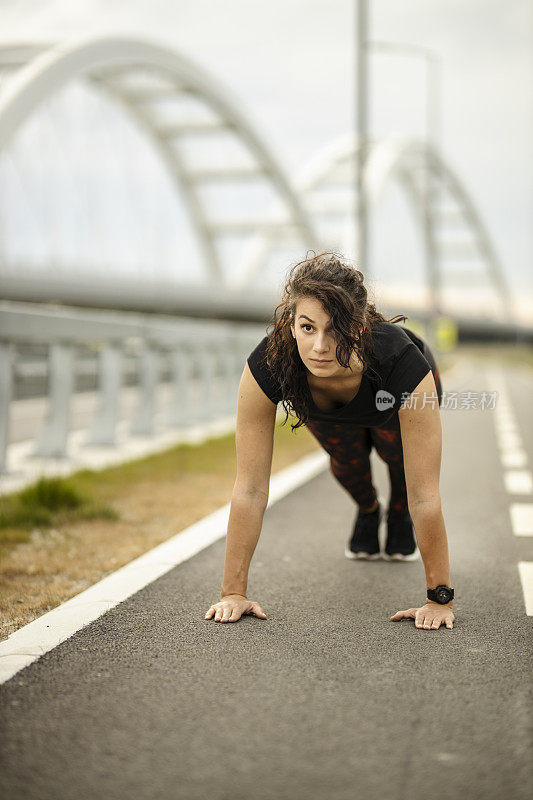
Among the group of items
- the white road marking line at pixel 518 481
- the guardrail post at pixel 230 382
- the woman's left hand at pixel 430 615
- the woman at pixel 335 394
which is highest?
the woman at pixel 335 394

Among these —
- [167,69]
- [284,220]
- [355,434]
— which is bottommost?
[284,220]

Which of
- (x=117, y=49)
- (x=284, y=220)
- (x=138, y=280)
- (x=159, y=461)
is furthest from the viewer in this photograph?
(x=138, y=280)

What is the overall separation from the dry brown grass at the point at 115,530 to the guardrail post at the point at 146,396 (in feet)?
2.92

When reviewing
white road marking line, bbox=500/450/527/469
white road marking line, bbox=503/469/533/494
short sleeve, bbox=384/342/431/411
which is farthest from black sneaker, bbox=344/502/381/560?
white road marking line, bbox=500/450/527/469

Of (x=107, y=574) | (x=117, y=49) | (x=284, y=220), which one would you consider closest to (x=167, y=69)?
(x=117, y=49)

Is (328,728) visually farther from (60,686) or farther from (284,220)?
(284,220)

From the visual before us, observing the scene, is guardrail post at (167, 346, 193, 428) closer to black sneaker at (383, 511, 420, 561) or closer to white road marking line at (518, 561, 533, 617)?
black sneaker at (383, 511, 420, 561)

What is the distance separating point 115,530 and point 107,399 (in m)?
3.25

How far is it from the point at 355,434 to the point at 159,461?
4.14m

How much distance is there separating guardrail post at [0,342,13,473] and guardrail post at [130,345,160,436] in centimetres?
326

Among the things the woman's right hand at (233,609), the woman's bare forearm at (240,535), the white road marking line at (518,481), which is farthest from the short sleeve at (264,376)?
the white road marking line at (518,481)

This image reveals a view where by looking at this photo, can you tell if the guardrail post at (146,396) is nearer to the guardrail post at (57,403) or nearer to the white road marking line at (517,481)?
the guardrail post at (57,403)

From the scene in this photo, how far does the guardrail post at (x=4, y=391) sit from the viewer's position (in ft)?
19.9

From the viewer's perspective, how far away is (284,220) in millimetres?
49219
